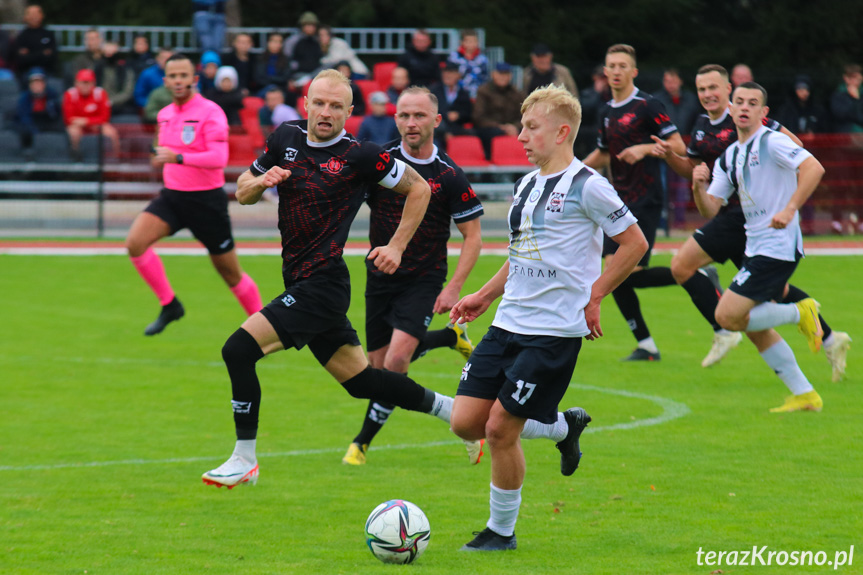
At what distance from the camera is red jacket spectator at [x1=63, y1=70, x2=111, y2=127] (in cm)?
1988

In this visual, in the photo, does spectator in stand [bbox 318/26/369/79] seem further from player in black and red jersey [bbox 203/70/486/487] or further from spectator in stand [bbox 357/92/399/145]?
player in black and red jersey [bbox 203/70/486/487]

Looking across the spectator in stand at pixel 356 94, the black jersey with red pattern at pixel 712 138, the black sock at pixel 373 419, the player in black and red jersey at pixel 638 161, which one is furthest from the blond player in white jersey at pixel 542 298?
the spectator in stand at pixel 356 94

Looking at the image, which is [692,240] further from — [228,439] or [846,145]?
[846,145]

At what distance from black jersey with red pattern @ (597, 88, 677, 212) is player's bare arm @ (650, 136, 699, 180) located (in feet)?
1.10

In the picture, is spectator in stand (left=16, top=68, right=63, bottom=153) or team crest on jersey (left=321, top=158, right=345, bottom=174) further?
spectator in stand (left=16, top=68, right=63, bottom=153)

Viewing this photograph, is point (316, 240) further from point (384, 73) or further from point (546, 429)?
point (384, 73)

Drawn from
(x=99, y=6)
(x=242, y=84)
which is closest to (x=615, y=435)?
(x=242, y=84)

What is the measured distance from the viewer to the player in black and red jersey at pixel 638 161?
9.78 m

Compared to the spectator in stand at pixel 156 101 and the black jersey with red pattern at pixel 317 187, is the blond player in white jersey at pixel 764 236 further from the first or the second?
the spectator in stand at pixel 156 101

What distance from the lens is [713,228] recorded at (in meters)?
8.88

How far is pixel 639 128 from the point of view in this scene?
9820 mm

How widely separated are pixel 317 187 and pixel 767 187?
137 inches

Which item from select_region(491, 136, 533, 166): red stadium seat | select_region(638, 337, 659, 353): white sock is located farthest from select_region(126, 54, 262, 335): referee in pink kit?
select_region(491, 136, 533, 166): red stadium seat

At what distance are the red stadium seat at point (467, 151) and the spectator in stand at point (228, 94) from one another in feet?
12.0
